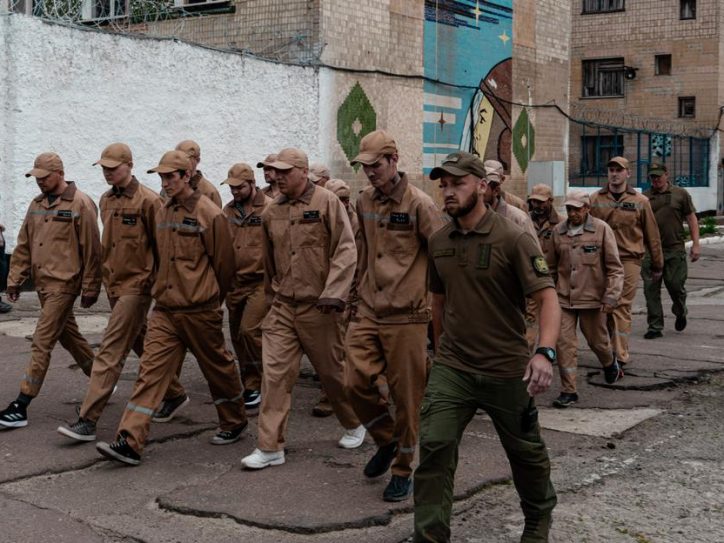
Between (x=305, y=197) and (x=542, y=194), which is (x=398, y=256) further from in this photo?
(x=542, y=194)

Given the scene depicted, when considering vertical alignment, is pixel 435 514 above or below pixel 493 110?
below

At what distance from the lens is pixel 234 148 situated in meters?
16.5

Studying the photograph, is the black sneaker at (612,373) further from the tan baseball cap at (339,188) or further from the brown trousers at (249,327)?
the brown trousers at (249,327)

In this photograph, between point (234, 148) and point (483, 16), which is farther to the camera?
point (483, 16)

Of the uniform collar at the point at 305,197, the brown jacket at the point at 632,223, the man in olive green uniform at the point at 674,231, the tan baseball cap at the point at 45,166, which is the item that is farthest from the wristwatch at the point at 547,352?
the man in olive green uniform at the point at 674,231

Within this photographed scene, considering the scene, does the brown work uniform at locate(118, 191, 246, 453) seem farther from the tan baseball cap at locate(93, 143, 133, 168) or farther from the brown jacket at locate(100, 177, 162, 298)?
the tan baseball cap at locate(93, 143, 133, 168)

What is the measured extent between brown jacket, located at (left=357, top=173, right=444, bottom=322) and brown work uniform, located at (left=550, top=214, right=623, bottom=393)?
293 centimetres

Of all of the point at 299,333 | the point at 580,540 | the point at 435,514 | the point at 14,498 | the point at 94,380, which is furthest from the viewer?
the point at 94,380

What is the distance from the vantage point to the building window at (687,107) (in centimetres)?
3678

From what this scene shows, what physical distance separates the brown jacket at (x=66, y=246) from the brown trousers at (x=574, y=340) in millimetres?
3694

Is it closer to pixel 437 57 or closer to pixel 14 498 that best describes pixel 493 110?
pixel 437 57

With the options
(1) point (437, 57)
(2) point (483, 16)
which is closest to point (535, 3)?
(2) point (483, 16)

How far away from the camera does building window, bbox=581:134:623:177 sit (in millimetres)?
36625

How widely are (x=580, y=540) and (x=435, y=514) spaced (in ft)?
3.21
